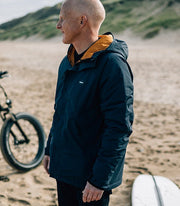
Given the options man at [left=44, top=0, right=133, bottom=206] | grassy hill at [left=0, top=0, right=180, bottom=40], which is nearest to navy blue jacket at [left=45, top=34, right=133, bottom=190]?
man at [left=44, top=0, right=133, bottom=206]

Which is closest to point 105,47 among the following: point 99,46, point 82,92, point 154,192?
point 99,46

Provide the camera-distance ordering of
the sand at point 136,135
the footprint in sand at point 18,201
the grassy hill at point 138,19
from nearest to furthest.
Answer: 1. the footprint in sand at point 18,201
2. the sand at point 136,135
3. the grassy hill at point 138,19

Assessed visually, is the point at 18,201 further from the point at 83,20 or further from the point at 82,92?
the point at 83,20

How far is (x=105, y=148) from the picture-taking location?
1461 mm

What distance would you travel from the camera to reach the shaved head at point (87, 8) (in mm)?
1514

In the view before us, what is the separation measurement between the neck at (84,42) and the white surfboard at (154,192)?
1752 millimetres

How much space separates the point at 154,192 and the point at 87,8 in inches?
82.1

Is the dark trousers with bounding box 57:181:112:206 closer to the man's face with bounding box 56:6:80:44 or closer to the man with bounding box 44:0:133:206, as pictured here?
the man with bounding box 44:0:133:206

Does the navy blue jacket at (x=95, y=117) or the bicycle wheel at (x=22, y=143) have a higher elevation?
the navy blue jacket at (x=95, y=117)

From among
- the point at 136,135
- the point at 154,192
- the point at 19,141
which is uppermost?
the point at 19,141

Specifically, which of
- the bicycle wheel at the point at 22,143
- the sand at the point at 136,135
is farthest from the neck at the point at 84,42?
the bicycle wheel at the point at 22,143

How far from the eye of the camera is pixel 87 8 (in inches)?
59.6

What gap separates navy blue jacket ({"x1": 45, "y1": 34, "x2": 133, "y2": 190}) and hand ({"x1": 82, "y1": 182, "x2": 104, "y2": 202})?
0.11 ft

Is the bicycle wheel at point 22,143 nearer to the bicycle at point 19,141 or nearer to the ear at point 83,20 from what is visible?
the bicycle at point 19,141
